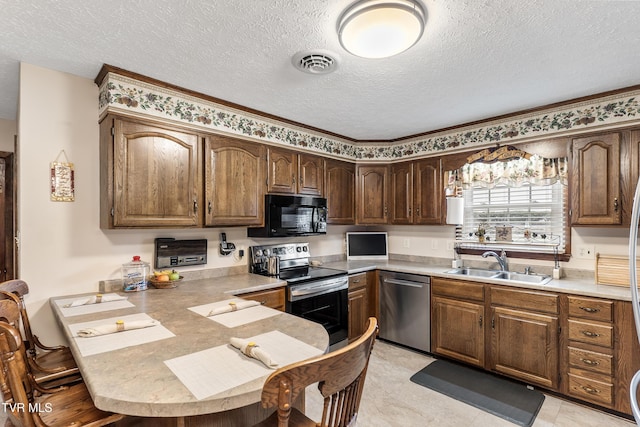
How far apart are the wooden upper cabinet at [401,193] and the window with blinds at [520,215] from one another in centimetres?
62

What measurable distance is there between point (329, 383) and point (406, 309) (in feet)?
9.05

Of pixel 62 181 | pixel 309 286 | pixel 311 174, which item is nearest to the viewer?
pixel 62 181

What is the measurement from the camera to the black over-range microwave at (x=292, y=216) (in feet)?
10.0

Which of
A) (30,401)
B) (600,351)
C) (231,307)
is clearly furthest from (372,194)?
(30,401)

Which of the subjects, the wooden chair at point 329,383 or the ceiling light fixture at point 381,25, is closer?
the wooden chair at point 329,383

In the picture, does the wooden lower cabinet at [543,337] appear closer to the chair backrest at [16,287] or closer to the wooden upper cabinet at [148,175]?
the wooden upper cabinet at [148,175]

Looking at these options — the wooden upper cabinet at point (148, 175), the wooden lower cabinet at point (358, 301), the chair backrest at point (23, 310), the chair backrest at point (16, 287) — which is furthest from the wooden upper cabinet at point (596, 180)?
the chair backrest at point (16, 287)

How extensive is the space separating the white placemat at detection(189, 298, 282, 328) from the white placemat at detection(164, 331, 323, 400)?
0.26 meters

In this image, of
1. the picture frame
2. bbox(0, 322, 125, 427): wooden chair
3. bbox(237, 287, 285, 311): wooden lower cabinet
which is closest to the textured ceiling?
the picture frame

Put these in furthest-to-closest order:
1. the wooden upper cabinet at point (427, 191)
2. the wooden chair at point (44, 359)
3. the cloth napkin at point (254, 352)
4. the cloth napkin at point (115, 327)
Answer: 1. the wooden upper cabinet at point (427, 191)
2. the wooden chair at point (44, 359)
3. the cloth napkin at point (115, 327)
4. the cloth napkin at point (254, 352)

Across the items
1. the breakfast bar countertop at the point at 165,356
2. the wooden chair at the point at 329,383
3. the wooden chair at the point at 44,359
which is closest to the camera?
the wooden chair at the point at 329,383

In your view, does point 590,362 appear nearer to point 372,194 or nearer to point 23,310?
point 372,194

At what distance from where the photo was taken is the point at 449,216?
346cm

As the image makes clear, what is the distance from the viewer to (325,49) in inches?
74.7
